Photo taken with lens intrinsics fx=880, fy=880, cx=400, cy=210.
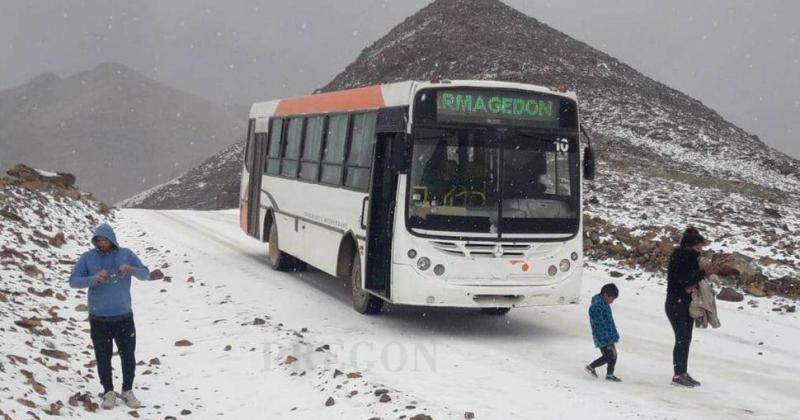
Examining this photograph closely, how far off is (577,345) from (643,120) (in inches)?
1706

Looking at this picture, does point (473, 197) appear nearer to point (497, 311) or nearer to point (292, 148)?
point (497, 311)

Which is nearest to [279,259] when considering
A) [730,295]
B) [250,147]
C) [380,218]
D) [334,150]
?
[250,147]

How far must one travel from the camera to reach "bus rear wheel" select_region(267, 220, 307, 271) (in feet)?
58.1

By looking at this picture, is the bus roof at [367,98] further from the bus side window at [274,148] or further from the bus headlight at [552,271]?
the bus headlight at [552,271]

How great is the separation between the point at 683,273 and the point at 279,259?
9.95 meters

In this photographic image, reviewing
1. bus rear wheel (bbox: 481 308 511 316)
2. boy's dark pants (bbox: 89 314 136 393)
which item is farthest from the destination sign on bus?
boy's dark pants (bbox: 89 314 136 393)

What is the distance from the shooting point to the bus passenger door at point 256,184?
19250 millimetres

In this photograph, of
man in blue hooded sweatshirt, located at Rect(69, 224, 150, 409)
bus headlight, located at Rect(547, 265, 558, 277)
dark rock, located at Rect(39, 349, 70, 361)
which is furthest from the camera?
bus headlight, located at Rect(547, 265, 558, 277)

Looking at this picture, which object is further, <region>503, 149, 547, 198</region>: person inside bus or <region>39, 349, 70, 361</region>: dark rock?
<region>503, 149, 547, 198</region>: person inside bus

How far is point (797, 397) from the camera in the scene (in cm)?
912

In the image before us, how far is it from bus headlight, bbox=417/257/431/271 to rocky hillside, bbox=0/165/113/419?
4144mm

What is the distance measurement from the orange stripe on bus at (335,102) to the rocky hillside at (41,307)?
508 cm

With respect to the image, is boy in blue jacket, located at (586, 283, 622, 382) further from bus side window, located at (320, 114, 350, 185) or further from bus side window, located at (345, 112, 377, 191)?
bus side window, located at (320, 114, 350, 185)

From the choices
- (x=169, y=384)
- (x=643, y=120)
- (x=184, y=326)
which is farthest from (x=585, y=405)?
(x=643, y=120)
